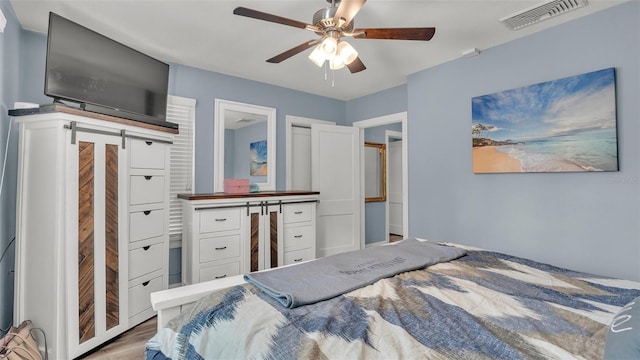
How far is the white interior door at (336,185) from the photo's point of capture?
4.28 m

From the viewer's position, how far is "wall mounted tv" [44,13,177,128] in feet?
6.70

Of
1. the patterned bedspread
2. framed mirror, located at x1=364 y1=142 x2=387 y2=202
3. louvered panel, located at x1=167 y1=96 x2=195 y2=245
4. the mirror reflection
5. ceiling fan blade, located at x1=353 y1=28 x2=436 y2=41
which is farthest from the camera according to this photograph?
framed mirror, located at x1=364 y1=142 x2=387 y2=202

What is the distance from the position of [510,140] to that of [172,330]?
3.03 m

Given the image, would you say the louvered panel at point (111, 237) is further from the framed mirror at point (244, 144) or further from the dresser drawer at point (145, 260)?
the framed mirror at point (244, 144)

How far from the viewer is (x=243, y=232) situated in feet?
10.5

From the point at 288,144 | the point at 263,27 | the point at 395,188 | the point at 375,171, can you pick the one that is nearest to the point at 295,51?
the point at 263,27

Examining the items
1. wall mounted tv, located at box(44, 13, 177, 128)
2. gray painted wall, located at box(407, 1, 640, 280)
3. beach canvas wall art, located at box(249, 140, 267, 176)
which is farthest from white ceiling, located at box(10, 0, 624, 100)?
beach canvas wall art, located at box(249, 140, 267, 176)

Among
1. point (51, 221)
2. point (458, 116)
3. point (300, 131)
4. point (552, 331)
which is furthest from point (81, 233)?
point (458, 116)

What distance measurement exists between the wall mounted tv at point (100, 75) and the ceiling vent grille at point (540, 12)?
3.02 m

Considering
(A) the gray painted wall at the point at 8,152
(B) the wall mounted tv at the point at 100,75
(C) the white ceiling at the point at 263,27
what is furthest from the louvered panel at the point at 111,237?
(C) the white ceiling at the point at 263,27

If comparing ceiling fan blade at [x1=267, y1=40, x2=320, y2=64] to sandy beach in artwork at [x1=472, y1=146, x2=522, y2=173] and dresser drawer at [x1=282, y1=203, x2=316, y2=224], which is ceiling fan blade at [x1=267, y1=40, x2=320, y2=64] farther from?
sandy beach in artwork at [x1=472, y1=146, x2=522, y2=173]

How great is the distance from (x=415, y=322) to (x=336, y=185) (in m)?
3.37

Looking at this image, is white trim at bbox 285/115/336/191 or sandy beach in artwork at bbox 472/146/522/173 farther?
white trim at bbox 285/115/336/191

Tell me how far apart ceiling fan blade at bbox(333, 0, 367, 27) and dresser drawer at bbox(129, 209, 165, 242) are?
2.08 metres
